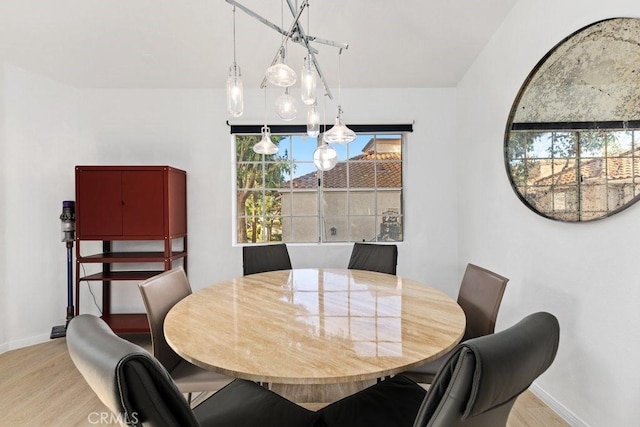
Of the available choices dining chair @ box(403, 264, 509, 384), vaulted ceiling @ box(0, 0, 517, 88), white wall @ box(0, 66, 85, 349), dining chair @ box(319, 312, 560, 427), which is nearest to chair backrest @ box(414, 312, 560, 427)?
dining chair @ box(319, 312, 560, 427)

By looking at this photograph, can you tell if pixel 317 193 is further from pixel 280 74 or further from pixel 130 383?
pixel 130 383

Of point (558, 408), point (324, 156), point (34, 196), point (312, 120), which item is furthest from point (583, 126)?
point (34, 196)

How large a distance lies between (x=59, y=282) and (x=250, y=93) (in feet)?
8.94

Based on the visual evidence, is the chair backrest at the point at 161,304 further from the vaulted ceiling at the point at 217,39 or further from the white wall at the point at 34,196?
the white wall at the point at 34,196

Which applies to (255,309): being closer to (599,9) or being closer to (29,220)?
(599,9)

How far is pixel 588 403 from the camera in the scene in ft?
5.17

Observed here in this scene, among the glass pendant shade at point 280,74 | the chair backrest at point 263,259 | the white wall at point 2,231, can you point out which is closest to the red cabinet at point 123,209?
the white wall at point 2,231

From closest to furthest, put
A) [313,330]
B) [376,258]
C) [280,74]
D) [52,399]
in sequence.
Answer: [313,330] < [280,74] < [52,399] < [376,258]

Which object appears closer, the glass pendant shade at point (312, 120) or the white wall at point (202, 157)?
the glass pendant shade at point (312, 120)

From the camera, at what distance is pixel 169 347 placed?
149 centimetres

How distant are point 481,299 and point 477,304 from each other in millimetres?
42

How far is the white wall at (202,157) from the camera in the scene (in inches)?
117

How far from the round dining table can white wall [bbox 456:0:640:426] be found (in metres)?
0.77

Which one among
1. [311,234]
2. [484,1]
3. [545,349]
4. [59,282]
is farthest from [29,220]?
[484,1]
